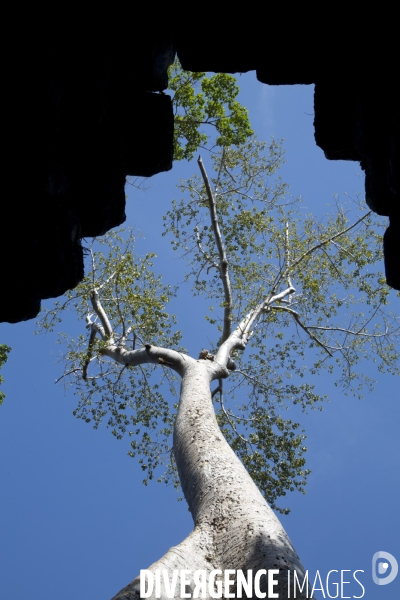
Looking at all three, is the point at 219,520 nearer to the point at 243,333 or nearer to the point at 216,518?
the point at 216,518

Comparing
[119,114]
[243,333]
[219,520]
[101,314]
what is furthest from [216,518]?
[101,314]

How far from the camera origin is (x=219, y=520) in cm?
391

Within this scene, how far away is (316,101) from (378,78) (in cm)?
54

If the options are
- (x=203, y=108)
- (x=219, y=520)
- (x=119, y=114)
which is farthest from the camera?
(x=203, y=108)

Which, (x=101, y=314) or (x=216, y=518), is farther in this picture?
(x=101, y=314)

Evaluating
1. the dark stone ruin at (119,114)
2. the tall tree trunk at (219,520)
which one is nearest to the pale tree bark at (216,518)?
the tall tree trunk at (219,520)

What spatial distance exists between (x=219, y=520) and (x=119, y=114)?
3125 mm

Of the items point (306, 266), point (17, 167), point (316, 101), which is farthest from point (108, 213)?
point (306, 266)

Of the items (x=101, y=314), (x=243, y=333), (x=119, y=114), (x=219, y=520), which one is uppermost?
(x=101, y=314)

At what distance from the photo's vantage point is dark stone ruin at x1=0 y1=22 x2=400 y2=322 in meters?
2.18

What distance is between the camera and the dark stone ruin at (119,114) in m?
2.18

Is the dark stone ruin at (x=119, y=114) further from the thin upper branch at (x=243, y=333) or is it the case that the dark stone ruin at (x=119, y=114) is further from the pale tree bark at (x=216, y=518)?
the thin upper branch at (x=243, y=333)

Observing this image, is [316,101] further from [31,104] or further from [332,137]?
[31,104]

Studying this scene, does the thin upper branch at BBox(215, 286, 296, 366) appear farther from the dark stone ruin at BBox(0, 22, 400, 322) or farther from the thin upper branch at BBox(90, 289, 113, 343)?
the dark stone ruin at BBox(0, 22, 400, 322)
